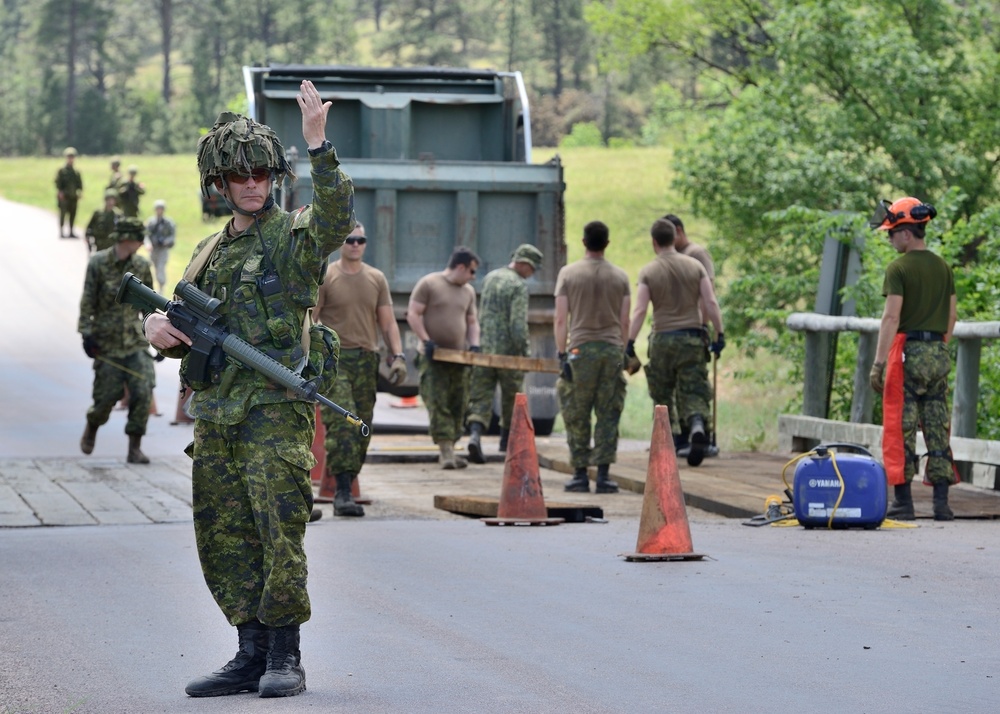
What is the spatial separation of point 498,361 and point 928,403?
13.9 feet

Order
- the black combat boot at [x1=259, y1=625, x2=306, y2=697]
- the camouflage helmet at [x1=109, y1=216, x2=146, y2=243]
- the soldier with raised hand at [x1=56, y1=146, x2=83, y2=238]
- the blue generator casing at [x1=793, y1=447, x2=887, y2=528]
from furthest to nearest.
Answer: the soldier with raised hand at [x1=56, y1=146, x2=83, y2=238] < the camouflage helmet at [x1=109, y1=216, x2=146, y2=243] < the blue generator casing at [x1=793, y1=447, x2=887, y2=528] < the black combat boot at [x1=259, y1=625, x2=306, y2=697]

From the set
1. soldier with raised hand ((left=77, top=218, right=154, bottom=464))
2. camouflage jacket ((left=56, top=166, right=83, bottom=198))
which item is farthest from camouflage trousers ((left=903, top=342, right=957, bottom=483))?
camouflage jacket ((left=56, top=166, right=83, bottom=198))

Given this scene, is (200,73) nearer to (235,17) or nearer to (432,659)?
(235,17)

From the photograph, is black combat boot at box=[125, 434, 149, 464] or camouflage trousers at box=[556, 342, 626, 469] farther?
black combat boot at box=[125, 434, 149, 464]

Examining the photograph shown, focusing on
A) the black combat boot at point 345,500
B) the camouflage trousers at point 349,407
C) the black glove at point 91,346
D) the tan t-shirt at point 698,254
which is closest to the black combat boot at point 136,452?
the black glove at point 91,346

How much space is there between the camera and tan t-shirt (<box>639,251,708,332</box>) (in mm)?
13133

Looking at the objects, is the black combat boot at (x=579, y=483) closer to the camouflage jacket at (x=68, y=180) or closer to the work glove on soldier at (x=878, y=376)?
the work glove on soldier at (x=878, y=376)

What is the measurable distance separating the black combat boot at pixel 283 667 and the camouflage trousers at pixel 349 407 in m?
5.19

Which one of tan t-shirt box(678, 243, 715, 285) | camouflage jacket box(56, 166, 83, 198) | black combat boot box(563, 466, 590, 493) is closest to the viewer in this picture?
black combat boot box(563, 466, 590, 493)

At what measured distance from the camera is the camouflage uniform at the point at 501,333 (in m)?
14.9

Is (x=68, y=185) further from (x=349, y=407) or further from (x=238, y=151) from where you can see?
(x=238, y=151)

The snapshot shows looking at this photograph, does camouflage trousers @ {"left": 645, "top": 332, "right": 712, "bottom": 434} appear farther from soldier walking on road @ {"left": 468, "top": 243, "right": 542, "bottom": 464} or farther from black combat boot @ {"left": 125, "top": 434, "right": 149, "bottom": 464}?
black combat boot @ {"left": 125, "top": 434, "right": 149, "bottom": 464}

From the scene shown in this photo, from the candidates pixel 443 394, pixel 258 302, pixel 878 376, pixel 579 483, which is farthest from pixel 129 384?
pixel 258 302

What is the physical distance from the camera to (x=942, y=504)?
33.5ft
